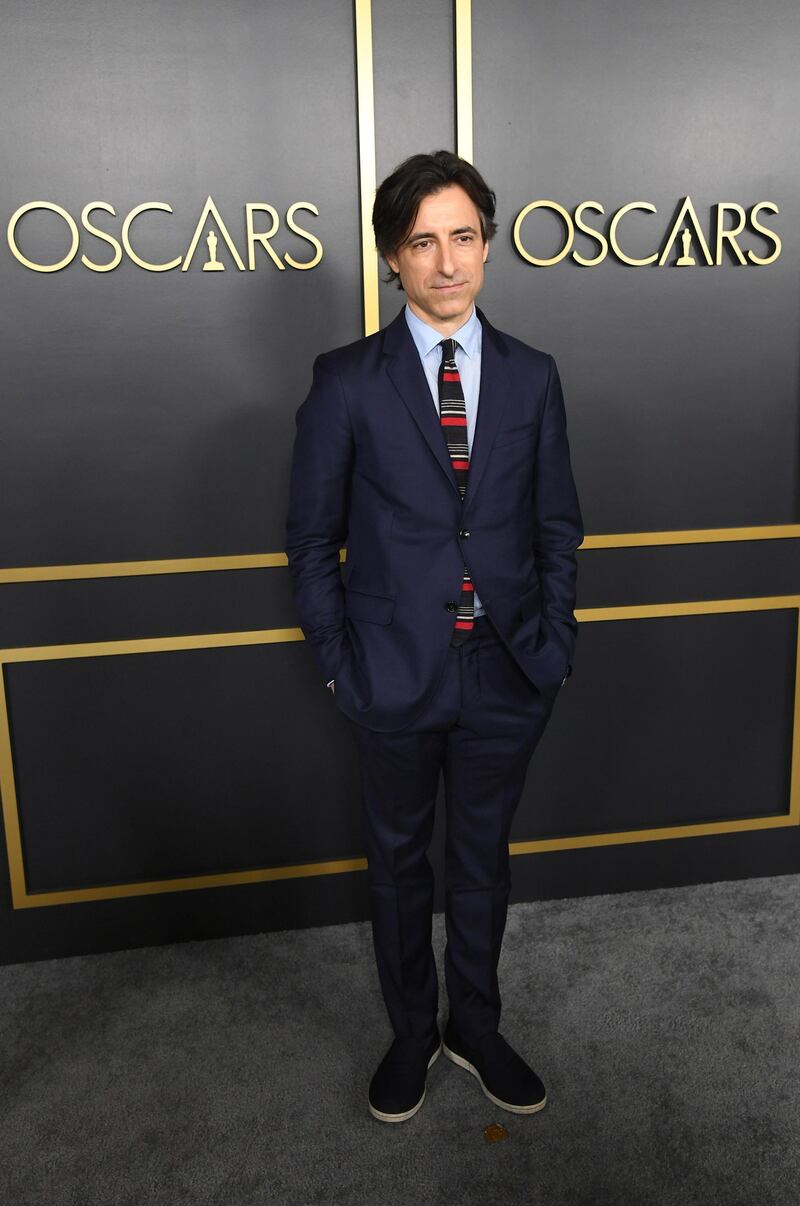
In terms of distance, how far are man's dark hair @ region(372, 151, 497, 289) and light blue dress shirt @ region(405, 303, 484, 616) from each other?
155 mm

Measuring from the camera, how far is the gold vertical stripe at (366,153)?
2373 mm

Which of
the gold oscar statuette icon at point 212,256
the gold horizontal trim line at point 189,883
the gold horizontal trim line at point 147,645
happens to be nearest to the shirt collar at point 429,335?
the gold oscar statuette icon at point 212,256

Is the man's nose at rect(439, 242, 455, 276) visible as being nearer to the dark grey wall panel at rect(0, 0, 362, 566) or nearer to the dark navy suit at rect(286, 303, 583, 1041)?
the dark navy suit at rect(286, 303, 583, 1041)

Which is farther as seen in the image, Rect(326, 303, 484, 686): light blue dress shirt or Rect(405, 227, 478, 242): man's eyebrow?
Rect(326, 303, 484, 686): light blue dress shirt

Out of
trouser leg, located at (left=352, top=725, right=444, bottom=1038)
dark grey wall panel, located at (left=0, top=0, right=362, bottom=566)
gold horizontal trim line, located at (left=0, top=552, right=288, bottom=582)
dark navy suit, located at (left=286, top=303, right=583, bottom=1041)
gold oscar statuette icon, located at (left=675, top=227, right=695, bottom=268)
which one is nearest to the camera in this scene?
dark navy suit, located at (left=286, top=303, right=583, bottom=1041)

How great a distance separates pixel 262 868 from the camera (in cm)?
276

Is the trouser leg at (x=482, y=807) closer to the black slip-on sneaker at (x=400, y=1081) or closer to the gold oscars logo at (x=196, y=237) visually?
the black slip-on sneaker at (x=400, y=1081)

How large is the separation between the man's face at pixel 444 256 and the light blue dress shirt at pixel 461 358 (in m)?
0.04

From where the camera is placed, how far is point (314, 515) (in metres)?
1.92

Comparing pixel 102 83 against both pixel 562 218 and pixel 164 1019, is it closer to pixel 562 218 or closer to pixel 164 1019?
pixel 562 218

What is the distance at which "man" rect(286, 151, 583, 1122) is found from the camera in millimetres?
1857

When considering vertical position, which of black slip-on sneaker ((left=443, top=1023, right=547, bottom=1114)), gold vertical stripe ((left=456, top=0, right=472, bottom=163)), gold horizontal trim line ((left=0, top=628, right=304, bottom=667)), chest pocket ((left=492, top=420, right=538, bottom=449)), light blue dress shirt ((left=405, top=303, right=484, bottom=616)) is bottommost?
black slip-on sneaker ((left=443, top=1023, right=547, bottom=1114))

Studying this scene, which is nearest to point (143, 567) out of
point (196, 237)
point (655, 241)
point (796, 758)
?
point (196, 237)

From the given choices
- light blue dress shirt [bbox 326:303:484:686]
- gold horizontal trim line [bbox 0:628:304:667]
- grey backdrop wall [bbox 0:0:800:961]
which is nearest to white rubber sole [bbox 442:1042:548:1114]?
grey backdrop wall [bbox 0:0:800:961]
